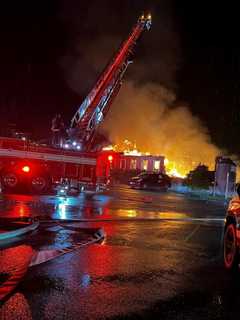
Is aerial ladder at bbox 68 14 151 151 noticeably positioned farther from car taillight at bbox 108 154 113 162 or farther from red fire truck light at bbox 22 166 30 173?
red fire truck light at bbox 22 166 30 173

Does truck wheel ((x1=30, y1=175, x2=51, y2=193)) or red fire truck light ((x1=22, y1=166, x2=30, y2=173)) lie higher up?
red fire truck light ((x1=22, y1=166, x2=30, y2=173))

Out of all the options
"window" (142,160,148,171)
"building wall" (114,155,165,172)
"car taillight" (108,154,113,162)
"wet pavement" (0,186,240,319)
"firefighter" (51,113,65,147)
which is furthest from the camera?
"window" (142,160,148,171)

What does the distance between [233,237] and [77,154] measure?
1406 centimetres

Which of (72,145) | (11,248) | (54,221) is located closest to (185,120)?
(72,145)

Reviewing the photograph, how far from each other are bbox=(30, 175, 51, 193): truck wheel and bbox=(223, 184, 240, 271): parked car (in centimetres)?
1327

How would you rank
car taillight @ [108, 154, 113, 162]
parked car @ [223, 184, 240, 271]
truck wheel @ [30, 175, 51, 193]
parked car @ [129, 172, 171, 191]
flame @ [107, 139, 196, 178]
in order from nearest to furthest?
parked car @ [223, 184, 240, 271], truck wheel @ [30, 175, 51, 193], car taillight @ [108, 154, 113, 162], parked car @ [129, 172, 171, 191], flame @ [107, 139, 196, 178]

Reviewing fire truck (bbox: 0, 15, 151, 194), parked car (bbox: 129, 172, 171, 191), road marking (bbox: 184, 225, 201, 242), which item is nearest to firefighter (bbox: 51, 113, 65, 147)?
fire truck (bbox: 0, 15, 151, 194)

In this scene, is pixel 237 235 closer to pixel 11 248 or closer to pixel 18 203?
pixel 11 248

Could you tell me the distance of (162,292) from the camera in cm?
588

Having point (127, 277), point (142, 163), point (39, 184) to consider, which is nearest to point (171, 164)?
point (142, 163)

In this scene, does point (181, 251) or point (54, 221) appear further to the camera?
point (54, 221)

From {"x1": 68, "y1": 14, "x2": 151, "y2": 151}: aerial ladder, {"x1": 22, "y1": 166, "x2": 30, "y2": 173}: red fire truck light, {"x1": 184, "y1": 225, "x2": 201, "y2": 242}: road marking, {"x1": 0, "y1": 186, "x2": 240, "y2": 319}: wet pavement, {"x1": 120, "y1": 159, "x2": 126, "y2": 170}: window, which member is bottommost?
{"x1": 0, "y1": 186, "x2": 240, "y2": 319}: wet pavement

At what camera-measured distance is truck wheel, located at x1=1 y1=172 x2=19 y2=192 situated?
19.8 metres

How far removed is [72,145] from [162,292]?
Result: 1551 centimetres
